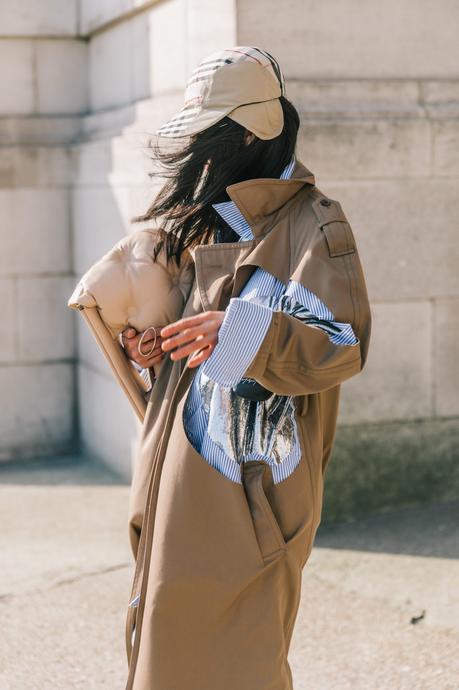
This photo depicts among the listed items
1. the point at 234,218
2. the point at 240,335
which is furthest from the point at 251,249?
the point at 240,335

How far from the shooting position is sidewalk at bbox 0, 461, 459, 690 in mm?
3826

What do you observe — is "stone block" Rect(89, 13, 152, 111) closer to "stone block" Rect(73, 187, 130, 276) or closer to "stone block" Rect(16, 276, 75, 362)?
"stone block" Rect(73, 187, 130, 276)

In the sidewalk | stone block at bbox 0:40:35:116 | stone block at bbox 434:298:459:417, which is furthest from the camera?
stone block at bbox 0:40:35:116

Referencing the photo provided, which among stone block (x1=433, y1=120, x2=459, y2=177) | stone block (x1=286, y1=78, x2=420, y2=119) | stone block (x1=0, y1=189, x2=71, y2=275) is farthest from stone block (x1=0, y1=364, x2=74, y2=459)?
stone block (x1=433, y1=120, x2=459, y2=177)

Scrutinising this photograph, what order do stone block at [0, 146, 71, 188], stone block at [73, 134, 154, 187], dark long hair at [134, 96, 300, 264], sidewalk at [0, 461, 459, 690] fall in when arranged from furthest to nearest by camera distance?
1. stone block at [0, 146, 71, 188]
2. stone block at [73, 134, 154, 187]
3. sidewalk at [0, 461, 459, 690]
4. dark long hair at [134, 96, 300, 264]

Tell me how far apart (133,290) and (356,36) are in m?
2.82

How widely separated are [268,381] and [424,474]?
3193 millimetres

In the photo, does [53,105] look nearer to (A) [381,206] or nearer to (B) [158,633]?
(A) [381,206]

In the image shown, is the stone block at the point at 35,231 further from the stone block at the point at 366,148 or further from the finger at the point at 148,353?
the finger at the point at 148,353

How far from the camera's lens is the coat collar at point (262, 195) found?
8.41ft

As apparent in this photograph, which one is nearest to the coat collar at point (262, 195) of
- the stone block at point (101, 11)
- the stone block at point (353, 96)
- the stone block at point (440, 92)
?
the stone block at point (353, 96)

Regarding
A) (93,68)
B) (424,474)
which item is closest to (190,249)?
(424,474)

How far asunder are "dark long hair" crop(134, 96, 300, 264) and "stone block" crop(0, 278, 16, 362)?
13.9ft

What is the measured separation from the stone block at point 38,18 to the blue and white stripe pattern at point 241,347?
4.60 m
